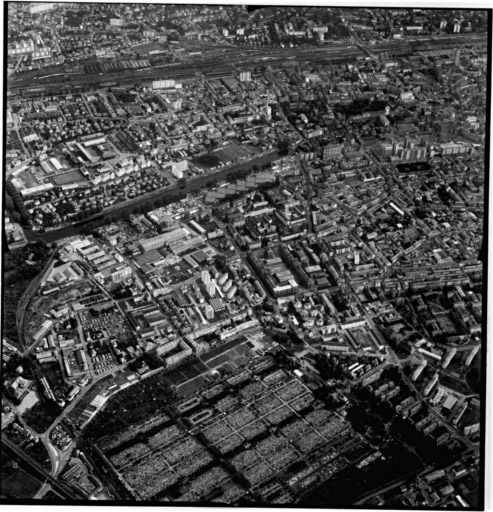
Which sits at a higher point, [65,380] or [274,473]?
[65,380]

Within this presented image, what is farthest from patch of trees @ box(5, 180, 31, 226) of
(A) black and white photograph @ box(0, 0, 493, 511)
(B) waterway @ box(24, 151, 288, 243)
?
(B) waterway @ box(24, 151, 288, 243)

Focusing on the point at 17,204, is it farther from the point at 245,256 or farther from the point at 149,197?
the point at 245,256

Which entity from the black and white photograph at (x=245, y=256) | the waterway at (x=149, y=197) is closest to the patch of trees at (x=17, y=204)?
the black and white photograph at (x=245, y=256)

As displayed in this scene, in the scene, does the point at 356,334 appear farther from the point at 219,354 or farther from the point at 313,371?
the point at 219,354

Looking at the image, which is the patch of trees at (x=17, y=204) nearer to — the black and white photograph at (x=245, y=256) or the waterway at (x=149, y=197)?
the black and white photograph at (x=245, y=256)

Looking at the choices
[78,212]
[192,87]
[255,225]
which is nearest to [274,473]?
[255,225]

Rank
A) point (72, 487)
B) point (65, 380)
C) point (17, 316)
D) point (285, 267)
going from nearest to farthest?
point (72, 487)
point (65, 380)
point (17, 316)
point (285, 267)
